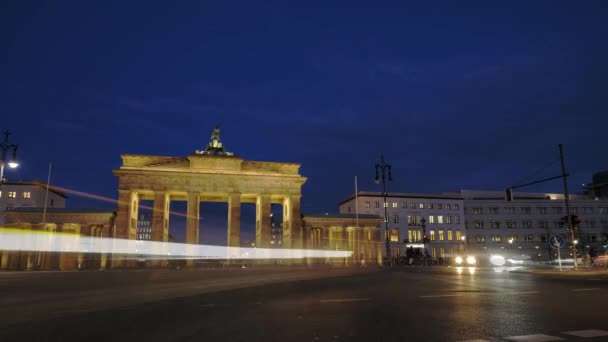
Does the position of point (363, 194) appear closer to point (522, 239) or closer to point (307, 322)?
point (522, 239)

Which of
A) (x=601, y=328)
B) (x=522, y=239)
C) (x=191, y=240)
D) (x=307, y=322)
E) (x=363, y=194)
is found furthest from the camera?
(x=522, y=239)

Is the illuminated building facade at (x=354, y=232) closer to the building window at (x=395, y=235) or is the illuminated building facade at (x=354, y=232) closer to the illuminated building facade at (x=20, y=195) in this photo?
the building window at (x=395, y=235)

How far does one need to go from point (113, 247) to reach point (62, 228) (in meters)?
6.92

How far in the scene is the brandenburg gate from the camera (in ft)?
176

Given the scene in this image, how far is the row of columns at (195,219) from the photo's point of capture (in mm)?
53169

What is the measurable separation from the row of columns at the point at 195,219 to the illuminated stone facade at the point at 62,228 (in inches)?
110

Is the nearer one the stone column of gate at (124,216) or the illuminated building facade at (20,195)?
the stone column of gate at (124,216)

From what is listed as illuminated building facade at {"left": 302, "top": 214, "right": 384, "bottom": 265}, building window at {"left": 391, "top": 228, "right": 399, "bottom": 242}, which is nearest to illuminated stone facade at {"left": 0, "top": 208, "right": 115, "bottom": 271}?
illuminated building facade at {"left": 302, "top": 214, "right": 384, "bottom": 265}

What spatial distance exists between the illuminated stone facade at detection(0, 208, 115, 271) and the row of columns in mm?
2803

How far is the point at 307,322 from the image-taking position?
8305 mm

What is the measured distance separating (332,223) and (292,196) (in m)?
8.40

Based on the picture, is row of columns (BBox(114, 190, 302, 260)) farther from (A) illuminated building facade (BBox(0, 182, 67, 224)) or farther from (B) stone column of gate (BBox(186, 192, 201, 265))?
(A) illuminated building facade (BBox(0, 182, 67, 224))

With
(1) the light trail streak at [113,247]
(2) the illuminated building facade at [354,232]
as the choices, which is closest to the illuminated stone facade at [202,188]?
(1) the light trail streak at [113,247]

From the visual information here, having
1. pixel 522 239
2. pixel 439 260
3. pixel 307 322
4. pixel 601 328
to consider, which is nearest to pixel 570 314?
pixel 601 328
